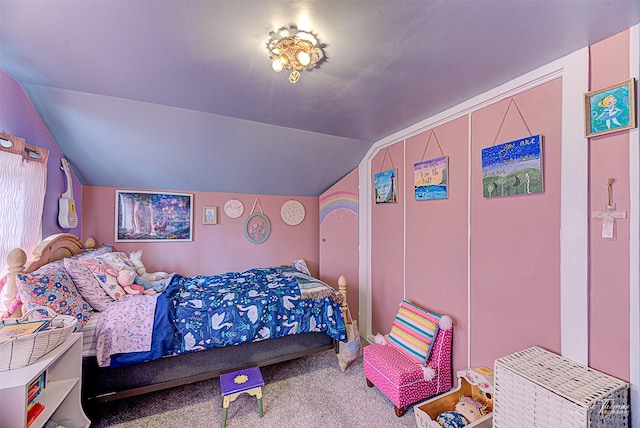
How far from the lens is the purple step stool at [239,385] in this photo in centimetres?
183

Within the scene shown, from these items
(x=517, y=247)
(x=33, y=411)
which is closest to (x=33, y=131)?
(x=33, y=411)

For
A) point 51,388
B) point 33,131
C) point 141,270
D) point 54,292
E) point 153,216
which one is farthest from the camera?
point 153,216

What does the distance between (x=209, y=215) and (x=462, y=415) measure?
10.9ft

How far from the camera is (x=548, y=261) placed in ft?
5.12

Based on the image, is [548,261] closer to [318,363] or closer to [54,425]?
[318,363]

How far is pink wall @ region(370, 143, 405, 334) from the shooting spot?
2.72 meters

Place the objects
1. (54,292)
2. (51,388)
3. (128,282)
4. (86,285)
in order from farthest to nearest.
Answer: (128,282), (86,285), (54,292), (51,388)

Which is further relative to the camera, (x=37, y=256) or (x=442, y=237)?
(x=442, y=237)

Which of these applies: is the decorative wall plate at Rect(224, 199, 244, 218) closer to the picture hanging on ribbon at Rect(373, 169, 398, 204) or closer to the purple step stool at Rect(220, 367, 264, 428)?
the picture hanging on ribbon at Rect(373, 169, 398, 204)

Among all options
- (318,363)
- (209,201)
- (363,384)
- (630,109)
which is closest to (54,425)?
(318,363)

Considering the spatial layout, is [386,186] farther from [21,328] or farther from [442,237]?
[21,328]

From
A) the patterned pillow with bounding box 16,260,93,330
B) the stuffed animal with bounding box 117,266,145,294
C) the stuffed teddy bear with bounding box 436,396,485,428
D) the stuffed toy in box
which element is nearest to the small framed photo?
the stuffed animal with bounding box 117,266,145,294

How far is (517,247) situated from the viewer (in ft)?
5.65

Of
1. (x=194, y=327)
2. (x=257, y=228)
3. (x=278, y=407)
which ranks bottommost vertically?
(x=278, y=407)
